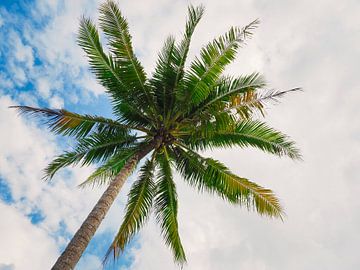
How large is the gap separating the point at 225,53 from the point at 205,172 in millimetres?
3168

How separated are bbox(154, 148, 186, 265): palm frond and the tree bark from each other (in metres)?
1.28

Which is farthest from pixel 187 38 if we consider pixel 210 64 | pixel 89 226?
pixel 89 226

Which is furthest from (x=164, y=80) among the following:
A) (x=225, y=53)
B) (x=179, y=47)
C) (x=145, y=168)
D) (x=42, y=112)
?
(x=42, y=112)

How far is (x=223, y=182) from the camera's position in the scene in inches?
355

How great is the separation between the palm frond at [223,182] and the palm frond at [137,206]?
0.99m

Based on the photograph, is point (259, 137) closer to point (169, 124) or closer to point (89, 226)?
point (169, 124)

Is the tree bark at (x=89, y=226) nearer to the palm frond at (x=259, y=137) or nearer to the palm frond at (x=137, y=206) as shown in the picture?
the palm frond at (x=137, y=206)

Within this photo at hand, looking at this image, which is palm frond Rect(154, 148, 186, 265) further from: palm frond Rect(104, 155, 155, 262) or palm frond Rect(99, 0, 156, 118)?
palm frond Rect(99, 0, 156, 118)

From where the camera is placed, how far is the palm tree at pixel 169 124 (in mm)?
8633

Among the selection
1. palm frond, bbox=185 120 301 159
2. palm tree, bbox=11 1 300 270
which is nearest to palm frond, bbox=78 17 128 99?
palm tree, bbox=11 1 300 270

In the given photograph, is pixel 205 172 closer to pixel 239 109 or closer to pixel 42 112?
pixel 239 109

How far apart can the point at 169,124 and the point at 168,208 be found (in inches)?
89.8

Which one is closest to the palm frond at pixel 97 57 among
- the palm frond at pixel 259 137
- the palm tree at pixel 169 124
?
the palm tree at pixel 169 124

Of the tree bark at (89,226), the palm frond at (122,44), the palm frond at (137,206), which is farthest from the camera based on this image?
the palm frond at (122,44)
